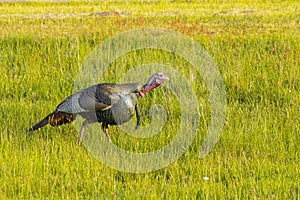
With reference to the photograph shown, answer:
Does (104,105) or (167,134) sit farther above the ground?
(104,105)

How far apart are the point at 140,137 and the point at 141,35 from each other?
488cm

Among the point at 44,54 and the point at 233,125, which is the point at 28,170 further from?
the point at 44,54

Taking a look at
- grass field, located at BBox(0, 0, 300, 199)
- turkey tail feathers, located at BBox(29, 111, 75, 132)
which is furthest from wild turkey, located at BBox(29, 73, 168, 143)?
grass field, located at BBox(0, 0, 300, 199)

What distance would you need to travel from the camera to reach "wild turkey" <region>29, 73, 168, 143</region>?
5.36 metres

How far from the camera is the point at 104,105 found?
540 cm

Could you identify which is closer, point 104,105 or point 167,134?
point 104,105

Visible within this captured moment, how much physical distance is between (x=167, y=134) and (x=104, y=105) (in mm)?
813

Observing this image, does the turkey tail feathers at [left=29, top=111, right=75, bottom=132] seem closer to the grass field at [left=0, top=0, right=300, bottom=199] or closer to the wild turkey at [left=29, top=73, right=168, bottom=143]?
the wild turkey at [left=29, top=73, right=168, bottom=143]

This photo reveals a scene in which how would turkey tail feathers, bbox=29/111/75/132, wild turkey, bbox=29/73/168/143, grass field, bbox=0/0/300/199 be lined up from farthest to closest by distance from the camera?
1. turkey tail feathers, bbox=29/111/75/132
2. wild turkey, bbox=29/73/168/143
3. grass field, bbox=0/0/300/199

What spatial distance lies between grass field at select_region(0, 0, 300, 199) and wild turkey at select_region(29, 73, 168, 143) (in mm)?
257

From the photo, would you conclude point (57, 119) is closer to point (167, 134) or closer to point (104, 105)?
point (104, 105)

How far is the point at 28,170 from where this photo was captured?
4.91 meters

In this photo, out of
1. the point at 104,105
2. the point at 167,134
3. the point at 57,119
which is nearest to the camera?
the point at 104,105

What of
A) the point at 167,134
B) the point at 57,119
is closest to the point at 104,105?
the point at 57,119
